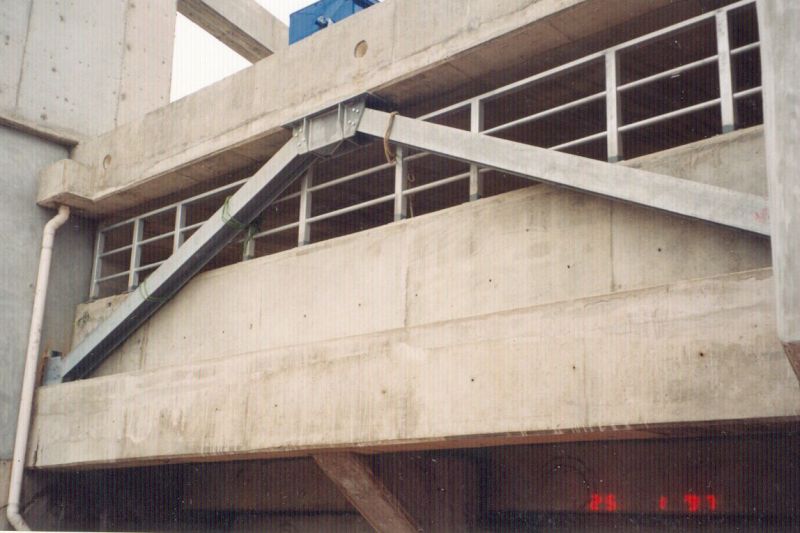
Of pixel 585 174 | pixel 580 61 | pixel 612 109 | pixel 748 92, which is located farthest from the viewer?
pixel 580 61

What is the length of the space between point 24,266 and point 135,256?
1.52 metres

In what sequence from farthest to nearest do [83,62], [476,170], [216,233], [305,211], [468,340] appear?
[83,62] → [216,233] → [305,211] → [476,170] → [468,340]

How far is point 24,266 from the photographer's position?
13.3 m

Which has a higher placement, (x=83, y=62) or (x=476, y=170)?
(x=83, y=62)

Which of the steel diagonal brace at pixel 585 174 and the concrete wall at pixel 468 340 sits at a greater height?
the steel diagonal brace at pixel 585 174

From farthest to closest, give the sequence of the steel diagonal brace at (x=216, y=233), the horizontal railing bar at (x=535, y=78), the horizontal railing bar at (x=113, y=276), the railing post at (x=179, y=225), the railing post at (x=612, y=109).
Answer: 1. the horizontal railing bar at (x=113, y=276)
2. the railing post at (x=179, y=225)
3. the steel diagonal brace at (x=216, y=233)
4. the horizontal railing bar at (x=535, y=78)
5. the railing post at (x=612, y=109)

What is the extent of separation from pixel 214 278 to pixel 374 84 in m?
3.29

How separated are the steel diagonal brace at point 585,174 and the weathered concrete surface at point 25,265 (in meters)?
5.71

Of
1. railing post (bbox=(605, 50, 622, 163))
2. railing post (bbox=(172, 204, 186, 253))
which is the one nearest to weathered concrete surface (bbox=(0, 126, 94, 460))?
railing post (bbox=(172, 204, 186, 253))

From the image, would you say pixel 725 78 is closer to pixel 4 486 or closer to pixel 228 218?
pixel 228 218

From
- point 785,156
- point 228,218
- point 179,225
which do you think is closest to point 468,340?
point 785,156

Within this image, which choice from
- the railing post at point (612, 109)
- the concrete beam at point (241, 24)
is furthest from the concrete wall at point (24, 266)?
the railing post at point (612, 109)

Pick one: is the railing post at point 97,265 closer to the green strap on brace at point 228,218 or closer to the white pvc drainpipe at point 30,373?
the white pvc drainpipe at point 30,373

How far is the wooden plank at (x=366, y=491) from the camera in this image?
9.71 meters
